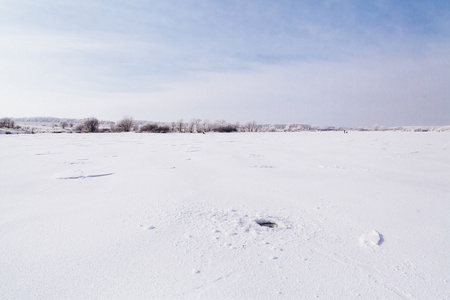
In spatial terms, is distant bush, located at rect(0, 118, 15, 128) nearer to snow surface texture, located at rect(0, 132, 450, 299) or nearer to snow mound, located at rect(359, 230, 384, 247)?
snow surface texture, located at rect(0, 132, 450, 299)

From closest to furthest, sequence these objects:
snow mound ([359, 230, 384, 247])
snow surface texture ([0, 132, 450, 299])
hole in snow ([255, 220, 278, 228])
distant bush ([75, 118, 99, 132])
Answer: snow surface texture ([0, 132, 450, 299]) < snow mound ([359, 230, 384, 247]) < hole in snow ([255, 220, 278, 228]) < distant bush ([75, 118, 99, 132])

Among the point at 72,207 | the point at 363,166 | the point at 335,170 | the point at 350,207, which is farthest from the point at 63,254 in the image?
the point at 363,166

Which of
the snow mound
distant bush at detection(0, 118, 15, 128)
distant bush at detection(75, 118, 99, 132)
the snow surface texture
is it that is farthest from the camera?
distant bush at detection(0, 118, 15, 128)

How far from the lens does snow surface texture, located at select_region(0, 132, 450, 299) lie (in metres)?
1.62

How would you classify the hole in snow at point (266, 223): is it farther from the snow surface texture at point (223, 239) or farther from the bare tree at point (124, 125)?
the bare tree at point (124, 125)

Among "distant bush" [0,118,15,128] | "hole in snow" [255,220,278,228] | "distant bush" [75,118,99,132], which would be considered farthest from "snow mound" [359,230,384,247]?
"distant bush" [0,118,15,128]

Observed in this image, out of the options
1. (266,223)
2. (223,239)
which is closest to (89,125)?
(266,223)

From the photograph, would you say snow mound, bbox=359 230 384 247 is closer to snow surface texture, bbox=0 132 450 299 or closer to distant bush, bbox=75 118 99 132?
snow surface texture, bbox=0 132 450 299

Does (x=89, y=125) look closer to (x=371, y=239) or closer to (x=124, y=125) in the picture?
(x=124, y=125)

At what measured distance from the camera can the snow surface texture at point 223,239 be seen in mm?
1615

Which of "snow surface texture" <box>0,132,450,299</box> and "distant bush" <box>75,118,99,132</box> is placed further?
"distant bush" <box>75,118,99,132</box>

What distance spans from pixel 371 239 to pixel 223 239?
1.27 metres

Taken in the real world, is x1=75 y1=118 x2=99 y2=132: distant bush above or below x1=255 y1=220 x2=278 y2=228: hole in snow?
above

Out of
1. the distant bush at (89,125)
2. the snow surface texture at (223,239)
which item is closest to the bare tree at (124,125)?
the distant bush at (89,125)
